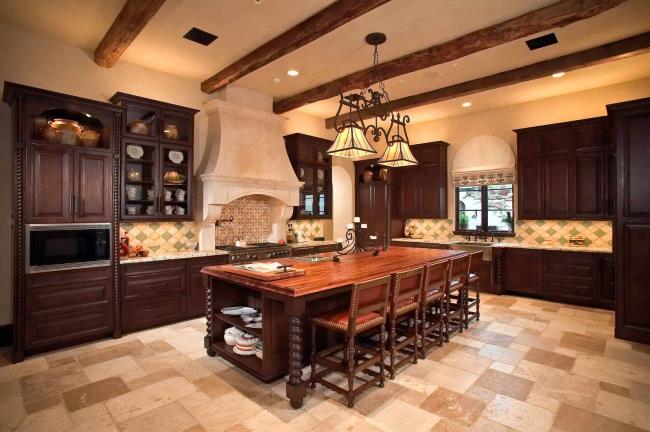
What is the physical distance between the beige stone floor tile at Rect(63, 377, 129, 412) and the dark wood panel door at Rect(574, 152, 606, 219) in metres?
6.47

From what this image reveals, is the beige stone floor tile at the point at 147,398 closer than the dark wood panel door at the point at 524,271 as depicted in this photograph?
Yes

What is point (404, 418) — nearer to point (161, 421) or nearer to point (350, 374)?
point (350, 374)

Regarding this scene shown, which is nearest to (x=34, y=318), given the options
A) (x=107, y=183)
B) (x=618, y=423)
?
(x=107, y=183)

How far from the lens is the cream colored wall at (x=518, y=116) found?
534cm

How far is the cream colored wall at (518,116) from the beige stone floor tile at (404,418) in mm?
5236

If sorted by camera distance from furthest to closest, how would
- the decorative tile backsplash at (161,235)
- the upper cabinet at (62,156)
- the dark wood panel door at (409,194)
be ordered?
the dark wood panel door at (409,194)
the decorative tile backsplash at (161,235)
the upper cabinet at (62,156)

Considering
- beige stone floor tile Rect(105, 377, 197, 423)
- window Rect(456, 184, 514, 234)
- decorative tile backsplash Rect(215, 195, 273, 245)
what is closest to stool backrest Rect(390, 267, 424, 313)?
beige stone floor tile Rect(105, 377, 197, 423)

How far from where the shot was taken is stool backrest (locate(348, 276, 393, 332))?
98.7 inches

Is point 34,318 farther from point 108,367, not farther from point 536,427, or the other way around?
point 536,427

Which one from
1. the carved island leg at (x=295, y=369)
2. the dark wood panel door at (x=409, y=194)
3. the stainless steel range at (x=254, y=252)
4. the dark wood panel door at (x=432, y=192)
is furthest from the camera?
the dark wood panel door at (x=409, y=194)

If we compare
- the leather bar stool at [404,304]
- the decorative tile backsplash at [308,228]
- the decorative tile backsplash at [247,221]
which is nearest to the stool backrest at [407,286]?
the leather bar stool at [404,304]

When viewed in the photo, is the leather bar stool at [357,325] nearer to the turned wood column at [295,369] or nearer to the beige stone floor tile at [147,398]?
the turned wood column at [295,369]

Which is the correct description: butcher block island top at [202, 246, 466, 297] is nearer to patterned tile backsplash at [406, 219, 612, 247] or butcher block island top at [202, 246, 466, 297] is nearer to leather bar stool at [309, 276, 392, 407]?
leather bar stool at [309, 276, 392, 407]

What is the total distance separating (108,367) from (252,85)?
4252mm
